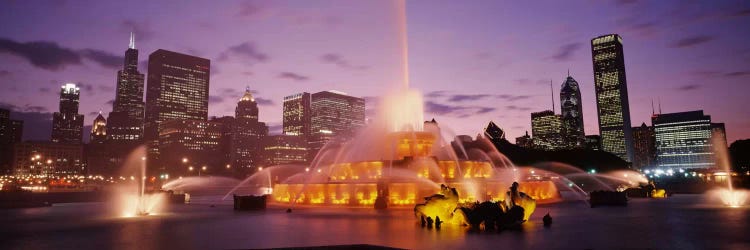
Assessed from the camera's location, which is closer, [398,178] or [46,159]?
[398,178]

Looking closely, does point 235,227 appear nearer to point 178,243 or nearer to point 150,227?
point 150,227

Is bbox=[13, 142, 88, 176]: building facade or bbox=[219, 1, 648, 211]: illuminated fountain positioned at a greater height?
bbox=[13, 142, 88, 176]: building facade

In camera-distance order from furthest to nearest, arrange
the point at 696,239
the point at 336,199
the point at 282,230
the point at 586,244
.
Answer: the point at 336,199, the point at 282,230, the point at 696,239, the point at 586,244

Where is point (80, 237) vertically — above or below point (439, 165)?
below

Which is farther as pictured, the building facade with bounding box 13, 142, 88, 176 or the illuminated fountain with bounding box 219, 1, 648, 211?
the building facade with bounding box 13, 142, 88, 176

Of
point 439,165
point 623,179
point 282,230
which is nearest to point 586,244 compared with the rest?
point 282,230

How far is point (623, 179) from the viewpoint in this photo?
113375 mm

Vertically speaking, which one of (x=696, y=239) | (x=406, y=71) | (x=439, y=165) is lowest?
(x=696, y=239)

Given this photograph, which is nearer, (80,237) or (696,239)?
(696,239)

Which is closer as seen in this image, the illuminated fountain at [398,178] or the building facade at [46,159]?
the illuminated fountain at [398,178]

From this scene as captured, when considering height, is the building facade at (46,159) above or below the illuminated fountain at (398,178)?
above

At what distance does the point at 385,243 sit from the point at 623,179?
116780 mm

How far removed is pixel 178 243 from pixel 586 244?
1112cm

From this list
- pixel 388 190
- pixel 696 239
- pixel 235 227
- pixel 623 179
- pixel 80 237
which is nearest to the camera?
pixel 696 239
